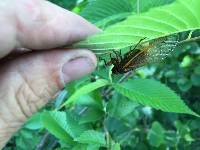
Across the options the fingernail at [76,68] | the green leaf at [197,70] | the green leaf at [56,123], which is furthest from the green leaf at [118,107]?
the green leaf at [197,70]

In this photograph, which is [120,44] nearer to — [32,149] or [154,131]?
[154,131]

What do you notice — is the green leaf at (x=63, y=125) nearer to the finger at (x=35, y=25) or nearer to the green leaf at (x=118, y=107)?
the green leaf at (x=118, y=107)

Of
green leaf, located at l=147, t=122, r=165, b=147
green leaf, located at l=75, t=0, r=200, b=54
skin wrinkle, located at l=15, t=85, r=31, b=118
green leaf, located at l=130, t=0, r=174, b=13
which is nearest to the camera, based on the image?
green leaf, located at l=75, t=0, r=200, b=54

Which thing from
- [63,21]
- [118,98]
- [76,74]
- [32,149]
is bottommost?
[32,149]

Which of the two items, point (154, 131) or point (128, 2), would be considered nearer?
point (128, 2)

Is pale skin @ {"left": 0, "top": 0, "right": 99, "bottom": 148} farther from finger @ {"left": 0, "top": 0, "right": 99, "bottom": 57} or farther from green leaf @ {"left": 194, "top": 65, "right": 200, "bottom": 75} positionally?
green leaf @ {"left": 194, "top": 65, "right": 200, "bottom": 75}

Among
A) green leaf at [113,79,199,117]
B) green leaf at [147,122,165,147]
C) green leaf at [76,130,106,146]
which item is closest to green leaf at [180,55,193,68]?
green leaf at [147,122,165,147]

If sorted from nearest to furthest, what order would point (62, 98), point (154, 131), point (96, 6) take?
point (96, 6) → point (62, 98) → point (154, 131)

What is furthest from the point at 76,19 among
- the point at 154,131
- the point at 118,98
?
the point at 154,131
